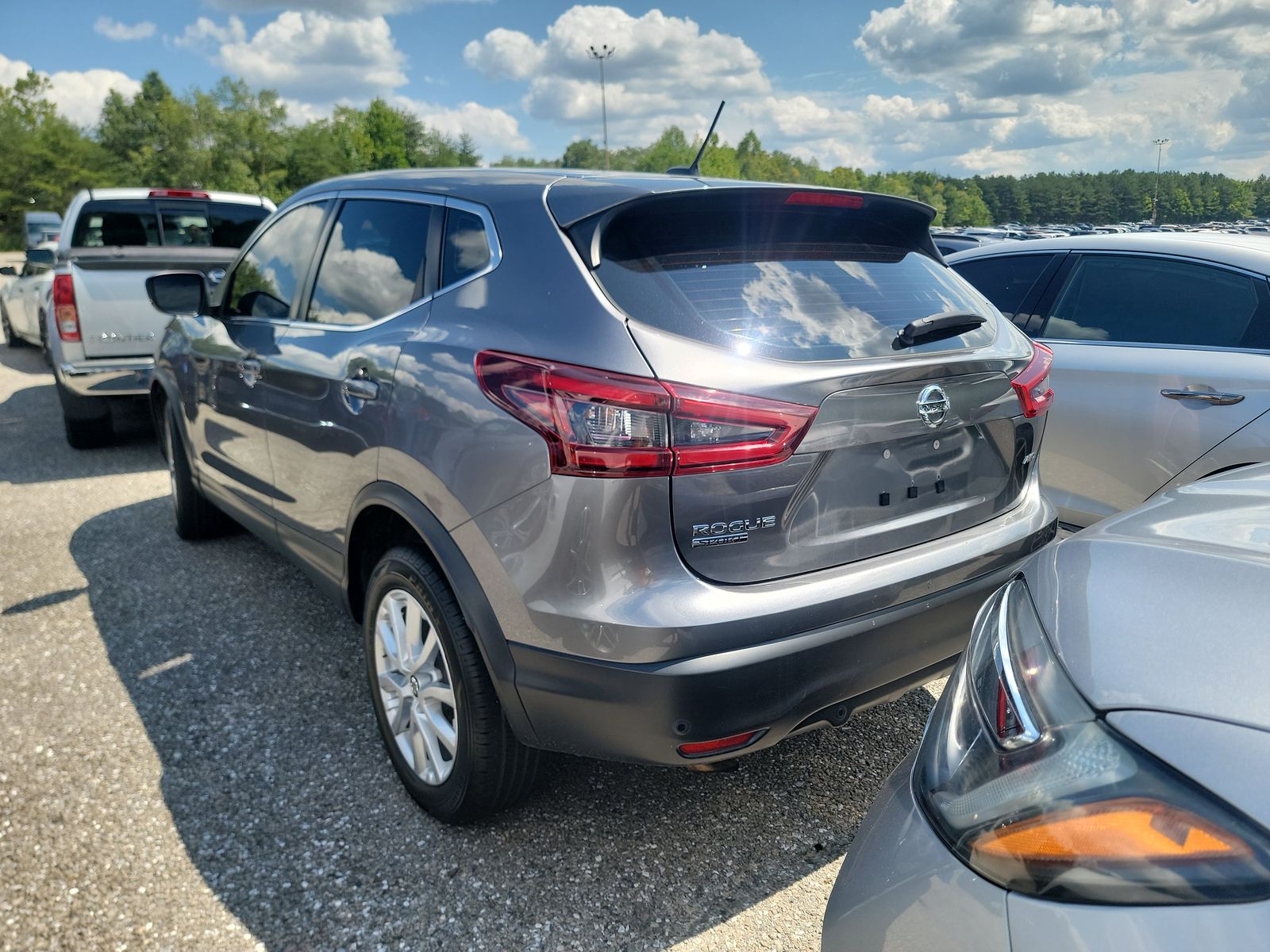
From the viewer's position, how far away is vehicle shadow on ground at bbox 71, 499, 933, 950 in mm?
2348

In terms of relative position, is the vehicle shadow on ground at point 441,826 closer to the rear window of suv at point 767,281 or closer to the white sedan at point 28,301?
the rear window of suv at point 767,281

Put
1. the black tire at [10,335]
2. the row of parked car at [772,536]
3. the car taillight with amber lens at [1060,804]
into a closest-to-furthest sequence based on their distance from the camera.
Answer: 1. the car taillight with amber lens at [1060,804]
2. the row of parked car at [772,536]
3. the black tire at [10,335]

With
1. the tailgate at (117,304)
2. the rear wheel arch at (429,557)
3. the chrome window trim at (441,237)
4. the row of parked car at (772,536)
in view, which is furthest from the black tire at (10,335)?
the rear wheel arch at (429,557)

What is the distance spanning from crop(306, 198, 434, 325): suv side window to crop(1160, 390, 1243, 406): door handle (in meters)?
2.81

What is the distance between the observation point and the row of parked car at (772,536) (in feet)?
3.74

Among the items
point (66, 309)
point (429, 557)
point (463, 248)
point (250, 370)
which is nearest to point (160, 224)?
point (66, 309)

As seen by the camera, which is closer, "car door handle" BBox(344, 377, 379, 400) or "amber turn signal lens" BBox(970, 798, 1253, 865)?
"amber turn signal lens" BBox(970, 798, 1253, 865)

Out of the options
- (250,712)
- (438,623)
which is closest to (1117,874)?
(438,623)

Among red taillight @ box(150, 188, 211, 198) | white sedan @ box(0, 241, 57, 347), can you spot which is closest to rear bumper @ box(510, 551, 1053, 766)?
red taillight @ box(150, 188, 211, 198)

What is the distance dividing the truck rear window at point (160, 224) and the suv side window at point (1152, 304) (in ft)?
22.5

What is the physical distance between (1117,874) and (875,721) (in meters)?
2.25

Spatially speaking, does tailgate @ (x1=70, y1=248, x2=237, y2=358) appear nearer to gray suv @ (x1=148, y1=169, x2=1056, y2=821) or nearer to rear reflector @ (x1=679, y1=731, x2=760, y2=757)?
gray suv @ (x1=148, y1=169, x2=1056, y2=821)

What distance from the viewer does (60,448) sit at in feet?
25.1

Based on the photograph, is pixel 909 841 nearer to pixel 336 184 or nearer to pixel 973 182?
pixel 336 184
